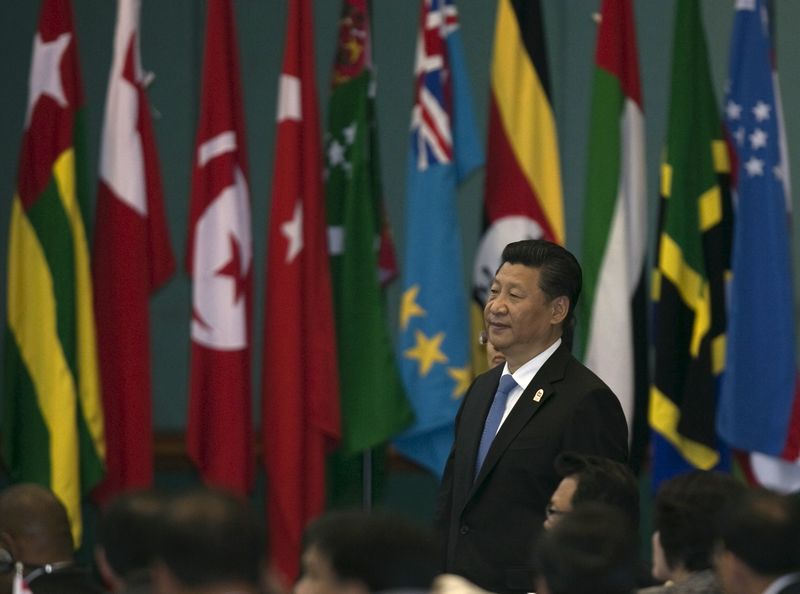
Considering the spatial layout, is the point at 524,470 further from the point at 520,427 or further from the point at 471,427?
the point at 471,427

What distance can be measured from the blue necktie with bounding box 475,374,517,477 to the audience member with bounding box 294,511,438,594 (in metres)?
1.80

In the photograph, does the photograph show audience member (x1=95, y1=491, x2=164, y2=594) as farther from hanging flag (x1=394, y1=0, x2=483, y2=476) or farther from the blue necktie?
hanging flag (x1=394, y1=0, x2=483, y2=476)

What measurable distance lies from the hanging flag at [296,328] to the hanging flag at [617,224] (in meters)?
1.08

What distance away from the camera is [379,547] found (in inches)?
95.4

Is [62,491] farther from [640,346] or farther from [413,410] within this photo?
[640,346]

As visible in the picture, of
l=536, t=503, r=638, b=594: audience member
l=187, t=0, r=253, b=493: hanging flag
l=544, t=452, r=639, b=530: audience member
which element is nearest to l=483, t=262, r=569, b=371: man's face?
l=544, t=452, r=639, b=530: audience member

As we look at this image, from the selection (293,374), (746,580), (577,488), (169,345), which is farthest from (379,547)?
(169,345)

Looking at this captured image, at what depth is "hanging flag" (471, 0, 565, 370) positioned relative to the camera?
6.35 meters

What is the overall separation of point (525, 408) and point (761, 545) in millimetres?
1427

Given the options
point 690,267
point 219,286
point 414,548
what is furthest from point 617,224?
point 414,548

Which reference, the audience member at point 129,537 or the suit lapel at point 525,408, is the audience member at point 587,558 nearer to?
the audience member at point 129,537

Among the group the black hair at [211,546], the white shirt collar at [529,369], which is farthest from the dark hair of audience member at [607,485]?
the black hair at [211,546]

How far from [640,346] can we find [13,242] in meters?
2.60

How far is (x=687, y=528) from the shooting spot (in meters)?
3.27
